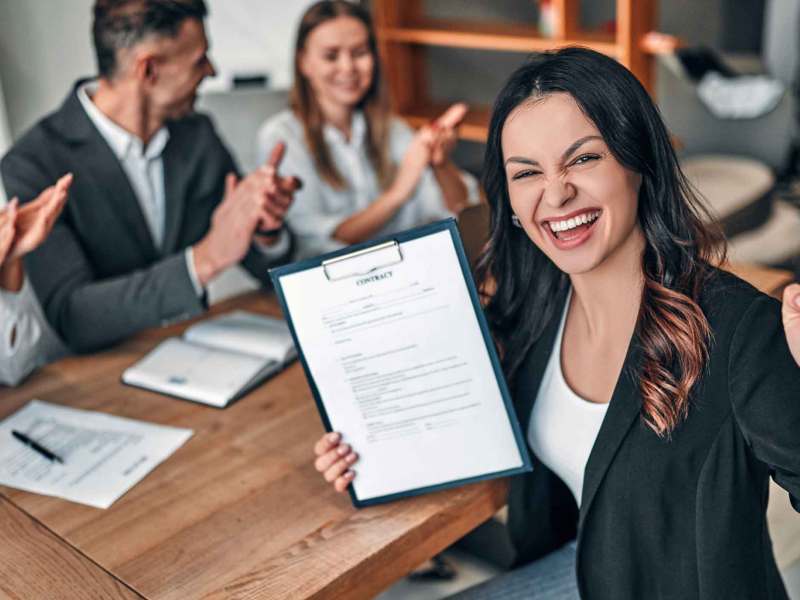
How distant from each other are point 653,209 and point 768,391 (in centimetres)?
27

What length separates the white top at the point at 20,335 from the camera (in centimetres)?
174

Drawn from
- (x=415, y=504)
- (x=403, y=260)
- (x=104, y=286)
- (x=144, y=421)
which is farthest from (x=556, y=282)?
(x=104, y=286)

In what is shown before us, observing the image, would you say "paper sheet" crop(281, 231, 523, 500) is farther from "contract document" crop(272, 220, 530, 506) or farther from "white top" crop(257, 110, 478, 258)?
"white top" crop(257, 110, 478, 258)

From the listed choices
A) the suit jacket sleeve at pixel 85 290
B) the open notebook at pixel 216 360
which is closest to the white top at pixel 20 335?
the suit jacket sleeve at pixel 85 290

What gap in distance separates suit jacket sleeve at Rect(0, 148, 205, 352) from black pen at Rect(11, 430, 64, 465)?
13.5 inches

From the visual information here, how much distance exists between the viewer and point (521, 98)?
121 centimetres

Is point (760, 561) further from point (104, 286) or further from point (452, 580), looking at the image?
point (104, 286)

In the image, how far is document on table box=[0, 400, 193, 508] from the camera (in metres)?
1.45

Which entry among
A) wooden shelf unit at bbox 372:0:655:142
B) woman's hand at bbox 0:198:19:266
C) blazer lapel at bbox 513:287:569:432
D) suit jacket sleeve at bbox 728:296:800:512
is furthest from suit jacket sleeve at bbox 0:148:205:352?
wooden shelf unit at bbox 372:0:655:142

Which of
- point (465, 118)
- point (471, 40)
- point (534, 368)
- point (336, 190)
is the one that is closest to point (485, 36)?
point (471, 40)

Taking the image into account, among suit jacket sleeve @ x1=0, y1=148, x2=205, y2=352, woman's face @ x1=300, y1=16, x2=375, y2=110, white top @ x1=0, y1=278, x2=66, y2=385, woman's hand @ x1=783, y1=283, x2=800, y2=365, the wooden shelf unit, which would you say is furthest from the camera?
the wooden shelf unit

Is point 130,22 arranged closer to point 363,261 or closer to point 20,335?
point 20,335

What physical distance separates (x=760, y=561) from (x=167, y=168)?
144 cm

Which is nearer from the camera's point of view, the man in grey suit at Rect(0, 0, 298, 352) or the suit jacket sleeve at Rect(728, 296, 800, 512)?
the suit jacket sleeve at Rect(728, 296, 800, 512)
